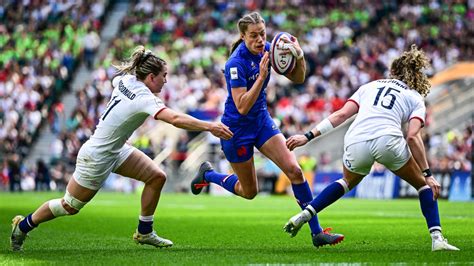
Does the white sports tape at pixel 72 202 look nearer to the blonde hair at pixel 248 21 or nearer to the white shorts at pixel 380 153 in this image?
the blonde hair at pixel 248 21

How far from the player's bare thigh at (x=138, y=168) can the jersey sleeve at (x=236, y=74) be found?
126 centimetres

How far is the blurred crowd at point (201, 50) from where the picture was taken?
36.4m

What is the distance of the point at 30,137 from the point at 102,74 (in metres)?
3.73

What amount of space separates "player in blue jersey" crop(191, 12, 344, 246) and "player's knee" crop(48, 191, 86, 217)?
187 cm

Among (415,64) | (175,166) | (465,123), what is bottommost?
(175,166)

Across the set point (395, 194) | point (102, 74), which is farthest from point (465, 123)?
point (102, 74)

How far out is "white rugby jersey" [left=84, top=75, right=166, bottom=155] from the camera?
415 inches

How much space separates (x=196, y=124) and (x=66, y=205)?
1.90m

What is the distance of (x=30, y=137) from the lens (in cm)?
3966

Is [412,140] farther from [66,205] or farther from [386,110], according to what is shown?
[66,205]

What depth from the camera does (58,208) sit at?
10.9 metres

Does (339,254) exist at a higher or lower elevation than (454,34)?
lower

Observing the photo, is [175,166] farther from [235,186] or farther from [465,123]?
[235,186]

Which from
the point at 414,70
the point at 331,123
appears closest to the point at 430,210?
the point at 331,123
